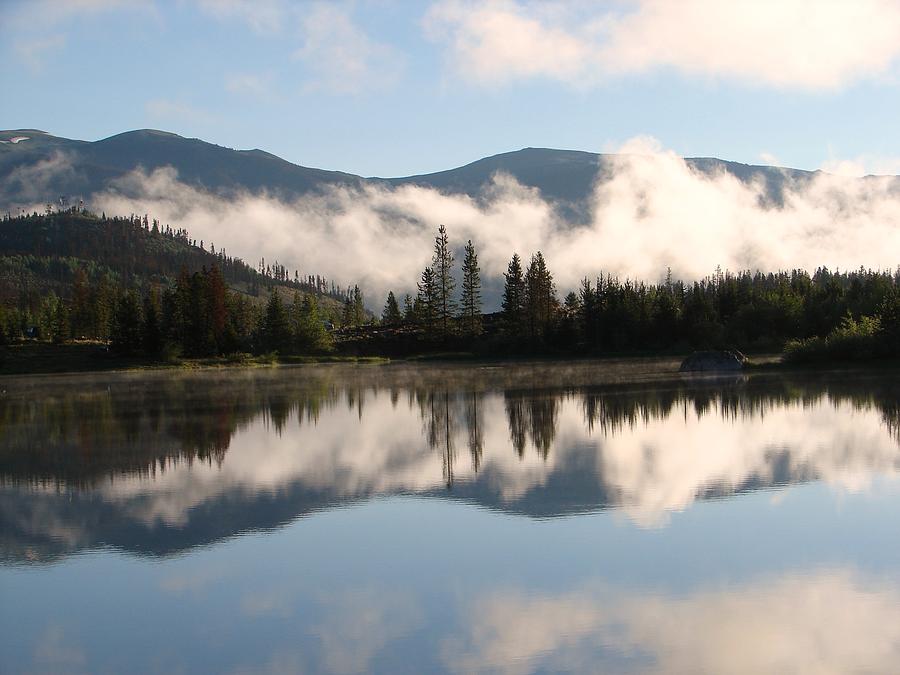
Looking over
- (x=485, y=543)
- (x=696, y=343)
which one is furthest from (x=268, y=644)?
(x=696, y=343)

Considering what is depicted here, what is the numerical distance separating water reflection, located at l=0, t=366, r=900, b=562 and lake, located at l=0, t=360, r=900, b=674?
4.3 inches

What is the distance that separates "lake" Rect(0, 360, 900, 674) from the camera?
31.0ft

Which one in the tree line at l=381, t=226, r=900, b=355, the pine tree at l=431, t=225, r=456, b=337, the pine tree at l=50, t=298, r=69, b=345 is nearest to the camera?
the tree line at l=381, t=226, r=900, b=355

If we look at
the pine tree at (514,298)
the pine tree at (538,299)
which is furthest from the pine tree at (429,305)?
the pine tree at (538,299)

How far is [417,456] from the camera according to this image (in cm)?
2202

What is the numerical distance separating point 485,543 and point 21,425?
25.4 m

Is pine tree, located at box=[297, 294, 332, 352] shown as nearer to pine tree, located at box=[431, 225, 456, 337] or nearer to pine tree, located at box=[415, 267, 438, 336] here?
pine tree, located at box=[415, 267, 438, 336]

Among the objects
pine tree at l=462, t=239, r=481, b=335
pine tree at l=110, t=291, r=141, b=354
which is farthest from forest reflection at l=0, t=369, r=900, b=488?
pine tree at l=462, t=239, r=481, b=335

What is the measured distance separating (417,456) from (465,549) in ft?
29.6

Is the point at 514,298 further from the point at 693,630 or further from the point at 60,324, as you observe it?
the point at 693,630

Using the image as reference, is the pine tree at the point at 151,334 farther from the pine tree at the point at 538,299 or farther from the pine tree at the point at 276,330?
the pine tree at the point at 538,299

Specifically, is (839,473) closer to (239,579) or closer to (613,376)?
(239,579)

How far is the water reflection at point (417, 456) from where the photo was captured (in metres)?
15.8

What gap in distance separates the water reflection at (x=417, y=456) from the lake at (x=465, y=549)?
11 cm
